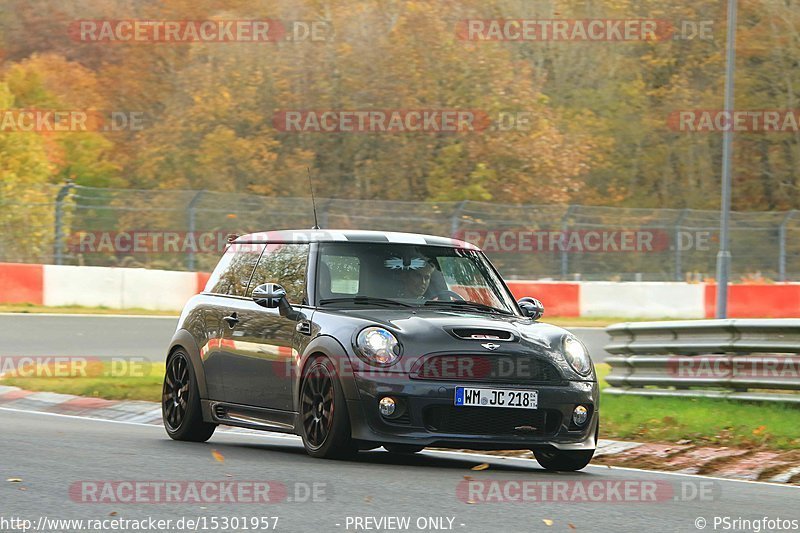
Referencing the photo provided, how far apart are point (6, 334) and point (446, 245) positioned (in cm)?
1274

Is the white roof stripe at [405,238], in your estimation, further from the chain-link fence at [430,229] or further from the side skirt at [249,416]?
the chain-link fence at [430,229]

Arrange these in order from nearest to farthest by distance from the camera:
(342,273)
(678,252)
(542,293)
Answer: (342,273) → (542,293) → (678,252)

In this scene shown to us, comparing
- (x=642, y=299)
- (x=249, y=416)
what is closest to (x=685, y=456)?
(x=249, y=416)

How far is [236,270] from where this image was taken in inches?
441

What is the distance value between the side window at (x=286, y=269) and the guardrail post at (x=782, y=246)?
20244 mm

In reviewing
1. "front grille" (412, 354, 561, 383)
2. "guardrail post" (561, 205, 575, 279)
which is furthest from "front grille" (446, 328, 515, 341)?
"guardrail post" (561, 205, 575, 279)

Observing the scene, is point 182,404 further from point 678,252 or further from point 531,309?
point 678,252

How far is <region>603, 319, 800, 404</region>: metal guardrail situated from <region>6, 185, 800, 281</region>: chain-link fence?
47.4ft

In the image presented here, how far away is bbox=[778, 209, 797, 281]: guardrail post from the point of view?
29.3 m

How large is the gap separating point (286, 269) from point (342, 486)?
2828 millimetres

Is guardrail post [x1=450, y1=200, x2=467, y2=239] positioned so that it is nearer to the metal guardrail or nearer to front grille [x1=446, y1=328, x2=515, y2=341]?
the metal guardrail

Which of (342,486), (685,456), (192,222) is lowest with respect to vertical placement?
(685,456)

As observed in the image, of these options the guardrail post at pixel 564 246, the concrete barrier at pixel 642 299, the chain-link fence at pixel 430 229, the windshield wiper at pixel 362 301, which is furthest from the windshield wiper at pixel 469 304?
the guardrail post at pixel 564 246

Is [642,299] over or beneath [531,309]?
beneath
